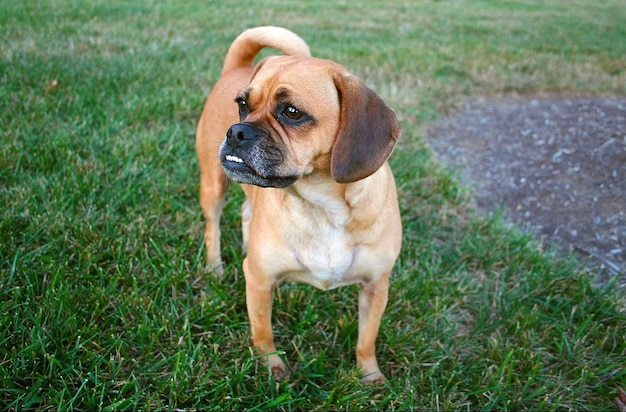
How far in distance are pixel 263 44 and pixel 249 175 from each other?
1.34 meters

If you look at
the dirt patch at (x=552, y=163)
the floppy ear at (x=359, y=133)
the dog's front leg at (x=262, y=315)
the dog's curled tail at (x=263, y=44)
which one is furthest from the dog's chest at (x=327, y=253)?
the dirt patch at (x=552, y=163)

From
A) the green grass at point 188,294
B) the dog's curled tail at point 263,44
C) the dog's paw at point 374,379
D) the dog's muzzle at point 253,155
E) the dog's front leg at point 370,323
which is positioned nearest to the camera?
the dog's muzzle at point 253,155

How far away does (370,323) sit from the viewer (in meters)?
2.76

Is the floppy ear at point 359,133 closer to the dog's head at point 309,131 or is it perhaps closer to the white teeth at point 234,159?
the dog's head at point 309,131

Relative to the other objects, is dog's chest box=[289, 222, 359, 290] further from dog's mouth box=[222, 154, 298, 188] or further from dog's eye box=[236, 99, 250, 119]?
dog's eye box=[236, 99, 250, 119]

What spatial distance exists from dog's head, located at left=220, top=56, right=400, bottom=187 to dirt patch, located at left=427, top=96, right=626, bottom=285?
2261mm

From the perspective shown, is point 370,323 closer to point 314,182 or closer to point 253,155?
point 314,182

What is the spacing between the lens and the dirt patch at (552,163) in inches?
165

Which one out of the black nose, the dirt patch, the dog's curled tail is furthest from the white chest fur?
the dirt patch

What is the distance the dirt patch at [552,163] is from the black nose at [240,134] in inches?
105

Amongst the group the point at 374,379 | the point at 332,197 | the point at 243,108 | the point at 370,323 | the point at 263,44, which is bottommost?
the point at 374,379

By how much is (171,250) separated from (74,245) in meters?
0.57

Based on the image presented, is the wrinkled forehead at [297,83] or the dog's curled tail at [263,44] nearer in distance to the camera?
the wrinkled forehead at [297,83]

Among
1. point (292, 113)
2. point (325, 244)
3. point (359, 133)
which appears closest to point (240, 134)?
point (292, 113)
